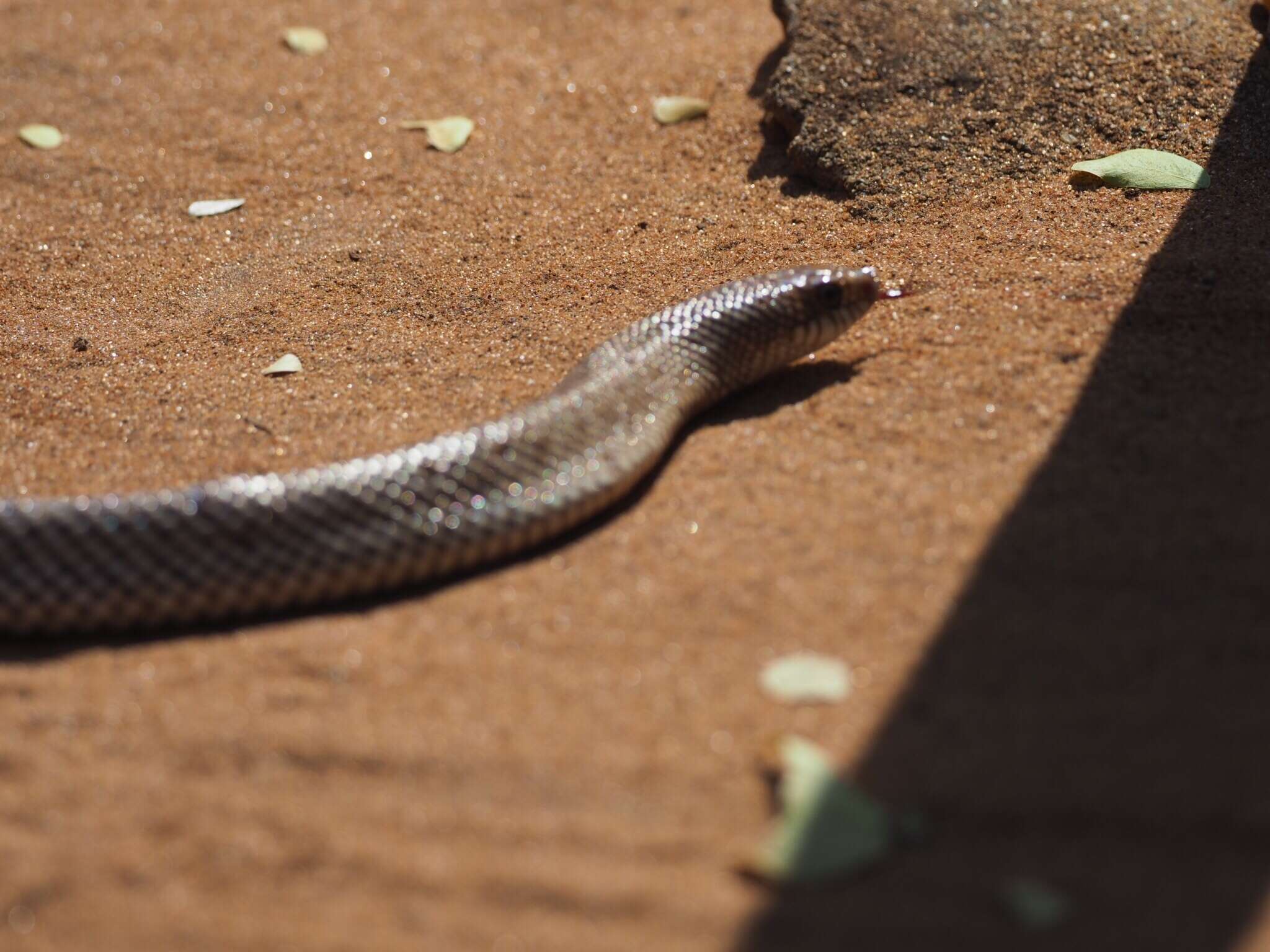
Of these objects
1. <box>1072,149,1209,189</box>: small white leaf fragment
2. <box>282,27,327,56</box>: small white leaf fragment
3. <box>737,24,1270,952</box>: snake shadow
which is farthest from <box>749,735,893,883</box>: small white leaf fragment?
<box>282,27,327,56</box>: small white leaf fragment

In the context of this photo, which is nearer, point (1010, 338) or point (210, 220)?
point (1010, 338)

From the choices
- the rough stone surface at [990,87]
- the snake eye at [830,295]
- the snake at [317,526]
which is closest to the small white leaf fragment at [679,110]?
the rough stone surface at [990,87]

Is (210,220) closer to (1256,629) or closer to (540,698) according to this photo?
(540,698)

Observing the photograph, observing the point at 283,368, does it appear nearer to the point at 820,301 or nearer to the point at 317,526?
the point at 317,526

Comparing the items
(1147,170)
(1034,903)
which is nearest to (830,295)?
(1147,170)

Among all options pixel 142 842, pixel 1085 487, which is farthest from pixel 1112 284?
pixel 142 842
